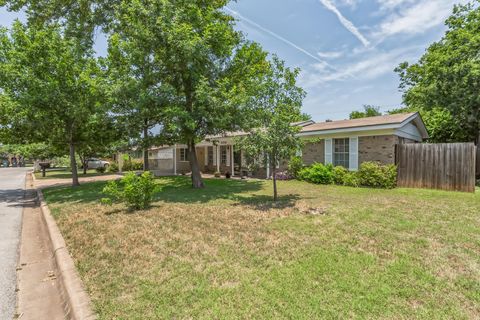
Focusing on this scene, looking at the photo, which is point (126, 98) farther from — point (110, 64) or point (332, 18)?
point (332, 18)

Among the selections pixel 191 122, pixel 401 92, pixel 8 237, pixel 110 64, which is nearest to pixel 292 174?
pixel 191 122

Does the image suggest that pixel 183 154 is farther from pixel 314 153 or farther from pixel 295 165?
pixel 314 153

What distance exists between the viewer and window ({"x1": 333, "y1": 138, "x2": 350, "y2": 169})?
1362 cm

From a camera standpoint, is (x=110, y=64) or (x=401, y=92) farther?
(x=401, y=92)

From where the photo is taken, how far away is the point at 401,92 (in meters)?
24.4

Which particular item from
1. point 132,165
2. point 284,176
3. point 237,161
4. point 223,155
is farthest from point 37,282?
point 132,165

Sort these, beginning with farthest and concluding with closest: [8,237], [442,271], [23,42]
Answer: [23,42] → [8,237] → [442,271]

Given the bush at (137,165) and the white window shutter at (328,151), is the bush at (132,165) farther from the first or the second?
the white window shutter at (328,151)

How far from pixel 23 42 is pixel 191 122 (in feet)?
28.3

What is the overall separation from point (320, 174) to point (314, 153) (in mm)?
2097

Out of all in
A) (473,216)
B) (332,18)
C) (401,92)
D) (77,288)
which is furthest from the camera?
(401,92)

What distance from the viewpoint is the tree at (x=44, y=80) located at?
35.0 ft

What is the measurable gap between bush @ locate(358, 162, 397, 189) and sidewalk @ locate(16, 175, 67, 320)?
1185cm

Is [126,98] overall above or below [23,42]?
below
